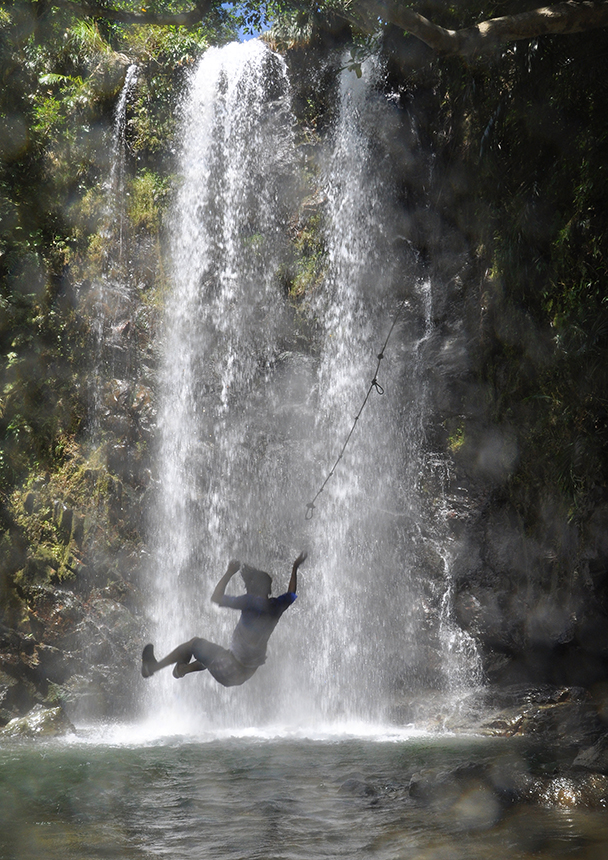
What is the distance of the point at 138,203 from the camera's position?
1526cm

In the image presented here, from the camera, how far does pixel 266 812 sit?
583 centimetres

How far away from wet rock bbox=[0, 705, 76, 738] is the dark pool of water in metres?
1.88

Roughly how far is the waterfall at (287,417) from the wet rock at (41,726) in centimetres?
183

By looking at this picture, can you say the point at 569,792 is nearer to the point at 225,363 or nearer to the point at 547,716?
the point at 547,716

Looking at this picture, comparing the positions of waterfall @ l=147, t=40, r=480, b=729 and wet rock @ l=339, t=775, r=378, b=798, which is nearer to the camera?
wet rock @ l=339, t=775, r=378, b=798

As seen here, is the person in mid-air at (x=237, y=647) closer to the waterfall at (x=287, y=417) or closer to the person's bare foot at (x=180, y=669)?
the person's bare foot at (x=180, y=669)

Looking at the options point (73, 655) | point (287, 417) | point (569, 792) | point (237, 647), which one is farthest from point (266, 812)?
point (287, 417)

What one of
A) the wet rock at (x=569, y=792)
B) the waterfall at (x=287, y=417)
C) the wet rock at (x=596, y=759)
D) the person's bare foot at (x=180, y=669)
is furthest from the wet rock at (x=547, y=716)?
the person's bare foot at (x=180, y=669)

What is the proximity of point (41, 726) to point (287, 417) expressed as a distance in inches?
262

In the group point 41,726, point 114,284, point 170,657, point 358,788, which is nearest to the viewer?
point 170,657

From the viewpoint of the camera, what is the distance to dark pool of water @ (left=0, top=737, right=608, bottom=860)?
4742 millimetres

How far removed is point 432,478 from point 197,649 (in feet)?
24.2

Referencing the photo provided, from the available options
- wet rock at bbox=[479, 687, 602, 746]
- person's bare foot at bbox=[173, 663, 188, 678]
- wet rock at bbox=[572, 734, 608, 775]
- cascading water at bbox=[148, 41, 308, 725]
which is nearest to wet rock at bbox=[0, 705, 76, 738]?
cascading water at bbox=[148, 41, 308, 725]

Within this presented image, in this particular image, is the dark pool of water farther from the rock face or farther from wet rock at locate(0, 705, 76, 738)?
the rock face
